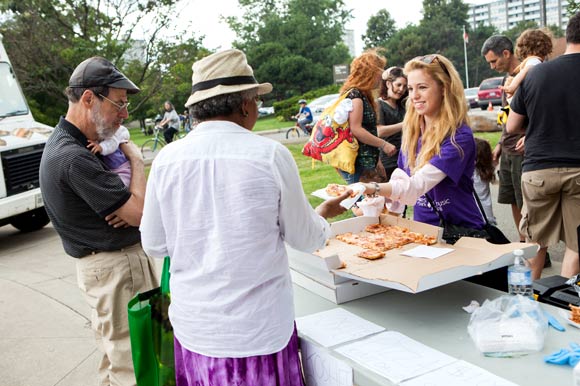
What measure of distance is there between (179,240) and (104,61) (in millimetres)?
1401

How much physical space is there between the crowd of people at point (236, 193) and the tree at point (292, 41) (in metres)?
49.8

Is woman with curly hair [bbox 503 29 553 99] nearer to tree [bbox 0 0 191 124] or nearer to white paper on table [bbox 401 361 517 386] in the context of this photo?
white paper on table [bbox 401 361 517 386]

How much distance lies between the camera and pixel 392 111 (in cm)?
594

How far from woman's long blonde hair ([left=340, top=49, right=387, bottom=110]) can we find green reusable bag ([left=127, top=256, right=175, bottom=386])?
10.1ft

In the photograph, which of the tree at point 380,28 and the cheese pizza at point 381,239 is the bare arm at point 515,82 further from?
the tree at point 380,28

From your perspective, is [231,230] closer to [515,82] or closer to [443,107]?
[443,107]

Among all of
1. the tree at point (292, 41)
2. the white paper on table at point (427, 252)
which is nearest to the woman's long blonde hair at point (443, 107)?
the white paper on table at point (427, 252)

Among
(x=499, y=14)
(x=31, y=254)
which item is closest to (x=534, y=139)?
(x=31, y=254)

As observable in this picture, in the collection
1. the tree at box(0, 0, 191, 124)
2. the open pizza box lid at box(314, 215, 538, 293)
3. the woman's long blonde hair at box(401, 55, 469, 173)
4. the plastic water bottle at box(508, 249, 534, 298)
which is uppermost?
the tree at box(0, 0, 191, 124)

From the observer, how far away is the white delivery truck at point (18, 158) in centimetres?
861

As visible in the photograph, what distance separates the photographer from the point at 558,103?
351 cm

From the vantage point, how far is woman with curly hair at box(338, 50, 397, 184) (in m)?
5.15

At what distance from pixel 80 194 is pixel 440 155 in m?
1.74

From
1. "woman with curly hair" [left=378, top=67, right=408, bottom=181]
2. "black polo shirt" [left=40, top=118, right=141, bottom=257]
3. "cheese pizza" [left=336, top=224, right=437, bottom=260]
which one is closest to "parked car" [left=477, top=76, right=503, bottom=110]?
"woman with curly hair" [left=378, top=67, right=408, bottom=181]
